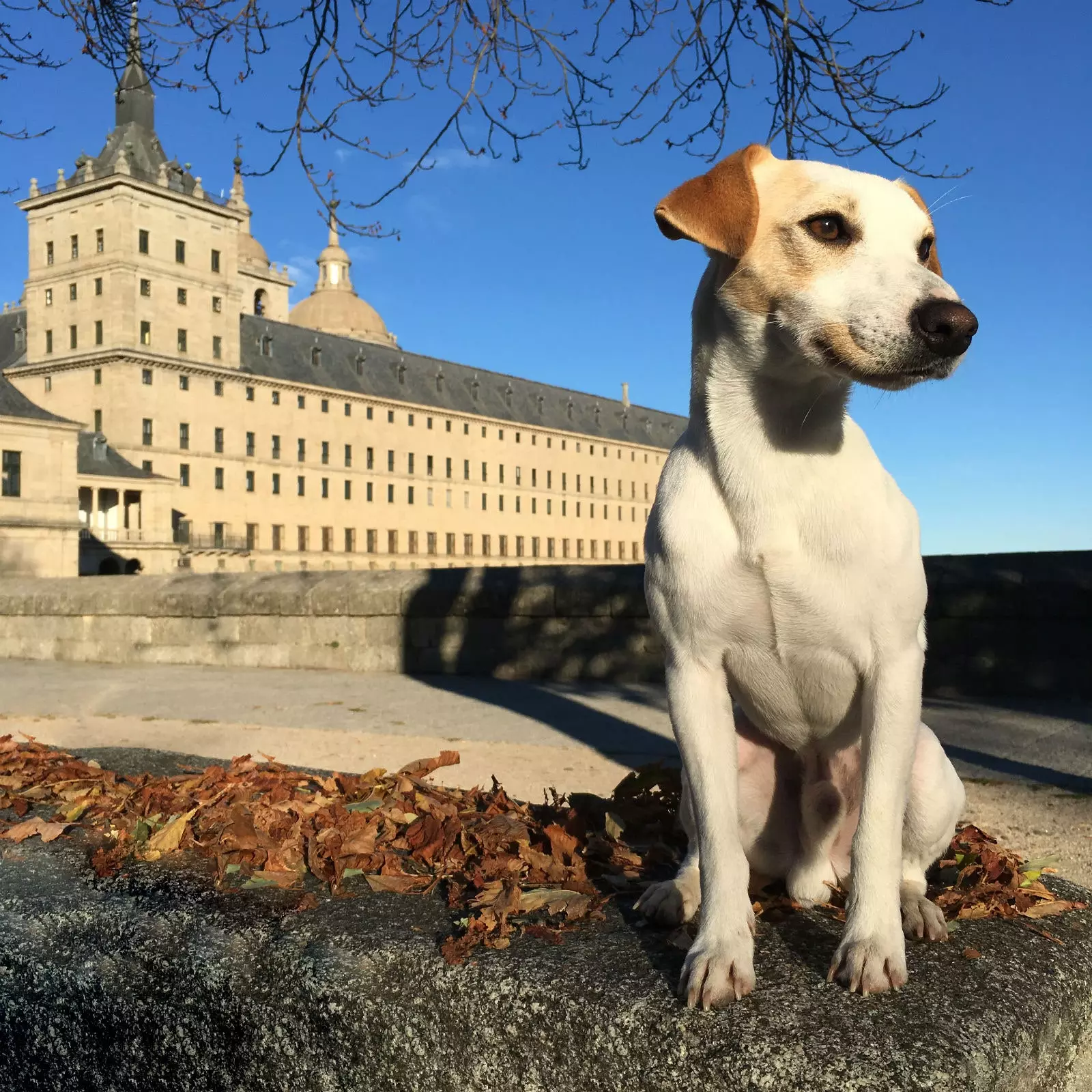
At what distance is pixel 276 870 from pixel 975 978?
174 centimetres

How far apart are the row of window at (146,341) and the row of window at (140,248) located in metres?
4.73

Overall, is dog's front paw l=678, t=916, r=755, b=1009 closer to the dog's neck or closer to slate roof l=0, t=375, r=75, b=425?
the dog's neck

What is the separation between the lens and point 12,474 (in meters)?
57.2

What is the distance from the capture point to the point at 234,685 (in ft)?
34.1

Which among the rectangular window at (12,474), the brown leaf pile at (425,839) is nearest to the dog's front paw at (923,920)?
the brown leaf pile at (425,839)

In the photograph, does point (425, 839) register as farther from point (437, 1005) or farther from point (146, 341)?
point (146, 341)

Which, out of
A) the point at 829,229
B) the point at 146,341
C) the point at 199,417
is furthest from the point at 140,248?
the point at 829,229

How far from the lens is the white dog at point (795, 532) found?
235 centimetres

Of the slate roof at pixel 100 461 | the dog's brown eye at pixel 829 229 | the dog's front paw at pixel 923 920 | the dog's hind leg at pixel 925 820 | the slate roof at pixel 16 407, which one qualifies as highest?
the slate roof at pixel 16 407

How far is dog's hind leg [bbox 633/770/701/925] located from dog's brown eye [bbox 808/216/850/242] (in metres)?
1.20

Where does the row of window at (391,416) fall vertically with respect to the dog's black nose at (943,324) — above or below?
above

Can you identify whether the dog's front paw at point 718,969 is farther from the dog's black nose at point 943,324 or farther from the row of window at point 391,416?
the row of window at point 391,416

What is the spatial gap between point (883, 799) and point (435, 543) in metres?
97.8

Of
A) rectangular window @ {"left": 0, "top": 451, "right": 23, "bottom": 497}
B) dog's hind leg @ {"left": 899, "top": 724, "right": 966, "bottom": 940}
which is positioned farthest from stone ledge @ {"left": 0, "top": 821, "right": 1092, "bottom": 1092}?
rectangular window @ {"left": 0, "top": 451, "right": 23, "bottom": 497}
